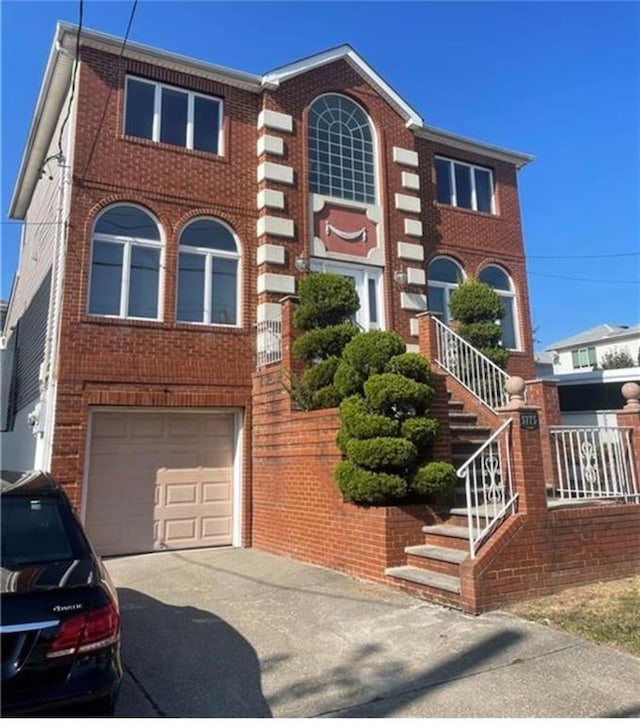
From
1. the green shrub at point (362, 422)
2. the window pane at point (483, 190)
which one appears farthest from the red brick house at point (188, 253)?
the green shrub at point (362, 422)

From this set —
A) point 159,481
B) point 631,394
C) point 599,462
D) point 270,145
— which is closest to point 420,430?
point 599,462

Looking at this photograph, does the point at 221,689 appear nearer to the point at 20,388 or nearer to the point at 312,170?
the point at 312,170

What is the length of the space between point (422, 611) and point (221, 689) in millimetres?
2356

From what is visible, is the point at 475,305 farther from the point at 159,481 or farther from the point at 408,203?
the point at 159,481

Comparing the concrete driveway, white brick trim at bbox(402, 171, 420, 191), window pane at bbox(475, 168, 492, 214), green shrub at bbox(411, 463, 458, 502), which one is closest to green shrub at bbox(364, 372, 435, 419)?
green shrub at bbox(411, 463, 458, 502)

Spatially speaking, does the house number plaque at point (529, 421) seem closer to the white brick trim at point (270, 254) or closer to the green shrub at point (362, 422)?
the green shrub at point (362, 422)

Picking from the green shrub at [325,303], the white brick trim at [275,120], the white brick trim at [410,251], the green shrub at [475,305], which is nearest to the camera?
the green shrub at [325,303]

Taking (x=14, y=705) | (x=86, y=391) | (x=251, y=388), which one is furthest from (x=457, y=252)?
(x=14, y=705)

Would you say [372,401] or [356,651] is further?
[372,401]

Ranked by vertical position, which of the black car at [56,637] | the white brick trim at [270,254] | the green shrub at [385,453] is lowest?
the black car at [56,637]

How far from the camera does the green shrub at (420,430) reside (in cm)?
690

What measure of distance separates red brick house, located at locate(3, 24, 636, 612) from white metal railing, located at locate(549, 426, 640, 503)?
3.38 metres

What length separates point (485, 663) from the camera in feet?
14.4

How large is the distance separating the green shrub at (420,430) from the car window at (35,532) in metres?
4.18
